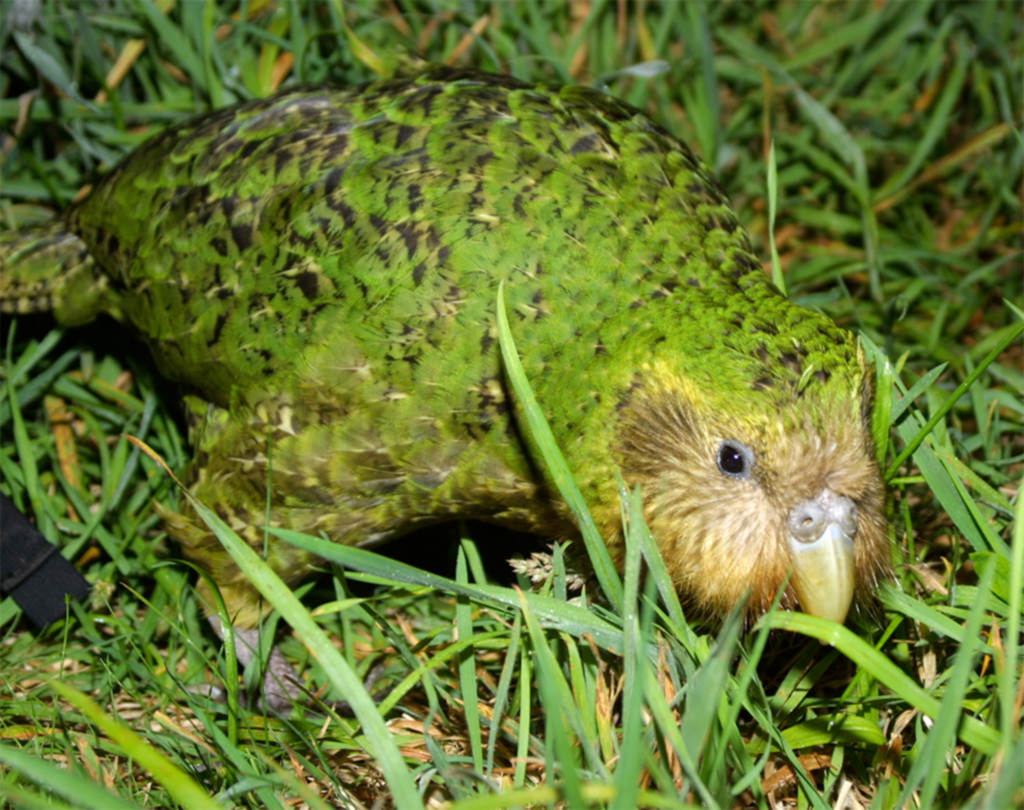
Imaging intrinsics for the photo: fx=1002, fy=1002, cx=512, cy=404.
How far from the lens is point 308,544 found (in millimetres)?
2061

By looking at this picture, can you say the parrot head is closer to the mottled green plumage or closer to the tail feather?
the mottled green plumage

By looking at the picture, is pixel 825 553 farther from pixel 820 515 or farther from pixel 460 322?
pixel 460 322

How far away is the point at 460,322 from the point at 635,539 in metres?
0.75

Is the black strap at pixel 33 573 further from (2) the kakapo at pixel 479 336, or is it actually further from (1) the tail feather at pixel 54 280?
(1) the tail feather at pixel 54 280

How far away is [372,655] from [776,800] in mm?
1219

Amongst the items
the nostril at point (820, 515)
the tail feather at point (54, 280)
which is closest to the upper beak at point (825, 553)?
the nostril at point (820, 515)

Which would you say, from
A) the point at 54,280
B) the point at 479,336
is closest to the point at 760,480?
the point at 479,336

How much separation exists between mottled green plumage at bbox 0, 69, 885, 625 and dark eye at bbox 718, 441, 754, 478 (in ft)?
0.08

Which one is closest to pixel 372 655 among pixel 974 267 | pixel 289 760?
pixel 289 760

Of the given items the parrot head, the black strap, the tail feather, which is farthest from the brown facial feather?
the tail feather

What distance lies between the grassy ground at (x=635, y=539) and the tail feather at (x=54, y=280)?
0.17 m

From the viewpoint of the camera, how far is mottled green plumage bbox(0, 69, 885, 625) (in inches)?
87.7

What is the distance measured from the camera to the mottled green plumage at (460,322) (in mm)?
2227

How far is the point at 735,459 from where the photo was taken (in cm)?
218
